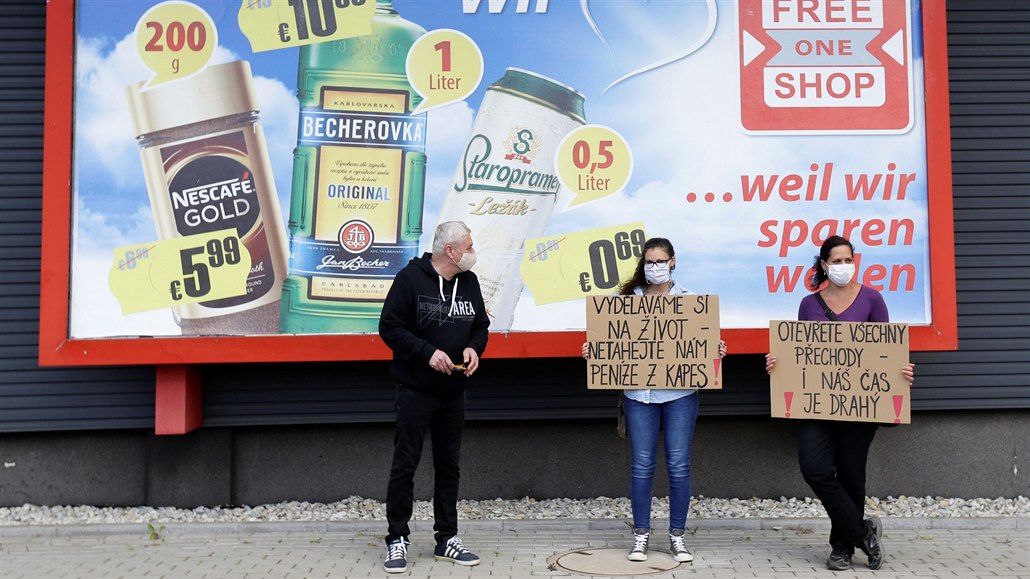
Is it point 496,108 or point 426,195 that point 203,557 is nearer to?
point 426,195

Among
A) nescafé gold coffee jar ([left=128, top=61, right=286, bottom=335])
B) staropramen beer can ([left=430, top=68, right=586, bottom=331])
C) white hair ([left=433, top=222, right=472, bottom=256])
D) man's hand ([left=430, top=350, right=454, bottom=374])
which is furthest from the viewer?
staropramen beer can ([left=430, top=68, right=586, bottom=331])

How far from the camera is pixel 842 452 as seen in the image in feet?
17.7

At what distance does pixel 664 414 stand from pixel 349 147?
2.92 metres

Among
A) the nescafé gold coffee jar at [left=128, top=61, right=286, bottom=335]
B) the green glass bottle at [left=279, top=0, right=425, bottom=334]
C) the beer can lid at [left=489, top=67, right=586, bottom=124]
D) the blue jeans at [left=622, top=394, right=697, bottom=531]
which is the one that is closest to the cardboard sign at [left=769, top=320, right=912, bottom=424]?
the blue jeans at [left=622, top=394, right=697, bottom=531]

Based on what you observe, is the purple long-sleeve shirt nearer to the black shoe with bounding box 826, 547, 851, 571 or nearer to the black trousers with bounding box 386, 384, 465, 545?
the black shoe with bounding box 826, 547, 851, 571

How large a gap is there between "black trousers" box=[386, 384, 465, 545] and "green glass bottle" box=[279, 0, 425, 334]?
4.19 ft

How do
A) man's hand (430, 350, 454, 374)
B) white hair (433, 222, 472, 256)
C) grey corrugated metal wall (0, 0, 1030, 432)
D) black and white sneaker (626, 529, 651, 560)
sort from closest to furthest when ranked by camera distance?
1. man's hand (430, 350, 454, 374)
2. white hair (433, 222, 472, 256)
3. black and white sneaker (626, 529, 651, 560)
4. grey corrugated metal wall (0, 0, 1030, 432)

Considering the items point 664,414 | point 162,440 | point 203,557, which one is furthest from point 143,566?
point 664,414

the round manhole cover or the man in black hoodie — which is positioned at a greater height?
the man in black hoodie

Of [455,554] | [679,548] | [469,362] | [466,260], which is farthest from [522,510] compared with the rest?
[466,260]

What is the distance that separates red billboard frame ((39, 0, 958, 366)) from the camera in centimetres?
648

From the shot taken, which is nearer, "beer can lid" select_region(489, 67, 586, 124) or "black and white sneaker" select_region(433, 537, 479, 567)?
"black and white sneaker" select_region(433, 537, 479, 567)

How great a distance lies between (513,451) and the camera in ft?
23.6

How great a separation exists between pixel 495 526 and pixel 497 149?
105 inches
